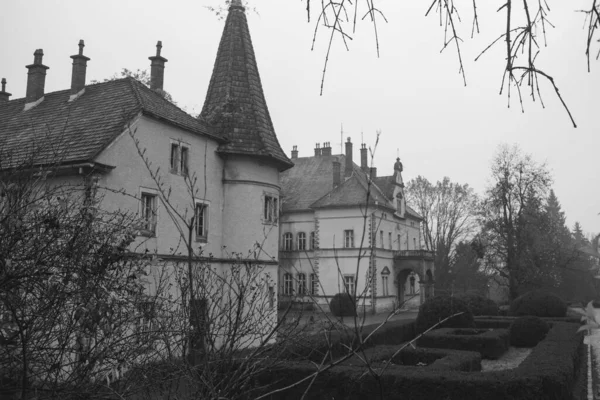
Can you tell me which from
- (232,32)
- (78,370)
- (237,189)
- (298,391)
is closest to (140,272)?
(78,370)

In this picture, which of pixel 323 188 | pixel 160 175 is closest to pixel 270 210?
pixel 160 175

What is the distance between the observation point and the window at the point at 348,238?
38.3 meters

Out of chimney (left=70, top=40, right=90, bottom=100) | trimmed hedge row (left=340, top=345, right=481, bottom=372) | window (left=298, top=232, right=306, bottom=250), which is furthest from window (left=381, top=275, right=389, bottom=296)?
chimney (left=70, top=40, right=90, bottom=100)

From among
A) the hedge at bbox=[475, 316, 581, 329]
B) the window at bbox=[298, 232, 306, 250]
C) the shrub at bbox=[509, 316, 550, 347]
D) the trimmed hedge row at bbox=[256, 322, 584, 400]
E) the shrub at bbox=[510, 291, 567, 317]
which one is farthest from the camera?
the window at bbox=[298, 232, 306, 250]

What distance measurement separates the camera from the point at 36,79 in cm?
1989

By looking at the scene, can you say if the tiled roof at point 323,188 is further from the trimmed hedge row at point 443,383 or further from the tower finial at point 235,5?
the trimmed hedge row at point 443,383

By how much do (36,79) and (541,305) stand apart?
25.3m

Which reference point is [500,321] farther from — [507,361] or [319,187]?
[319,187]

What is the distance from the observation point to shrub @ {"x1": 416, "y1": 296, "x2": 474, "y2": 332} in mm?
20484

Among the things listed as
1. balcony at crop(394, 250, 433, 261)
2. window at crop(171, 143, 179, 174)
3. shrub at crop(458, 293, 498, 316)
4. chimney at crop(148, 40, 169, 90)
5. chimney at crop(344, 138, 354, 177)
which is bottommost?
shrub at crop(458, 293, 498, 316)

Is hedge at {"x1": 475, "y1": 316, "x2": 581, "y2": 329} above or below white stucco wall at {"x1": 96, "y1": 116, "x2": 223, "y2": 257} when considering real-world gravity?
below

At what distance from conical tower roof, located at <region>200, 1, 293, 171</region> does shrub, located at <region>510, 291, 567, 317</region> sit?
587 inches

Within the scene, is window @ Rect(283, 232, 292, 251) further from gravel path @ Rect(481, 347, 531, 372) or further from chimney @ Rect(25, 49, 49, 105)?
chimney @ Rect(25, 49, 49, 105)

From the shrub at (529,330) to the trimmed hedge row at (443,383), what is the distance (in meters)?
8.80
